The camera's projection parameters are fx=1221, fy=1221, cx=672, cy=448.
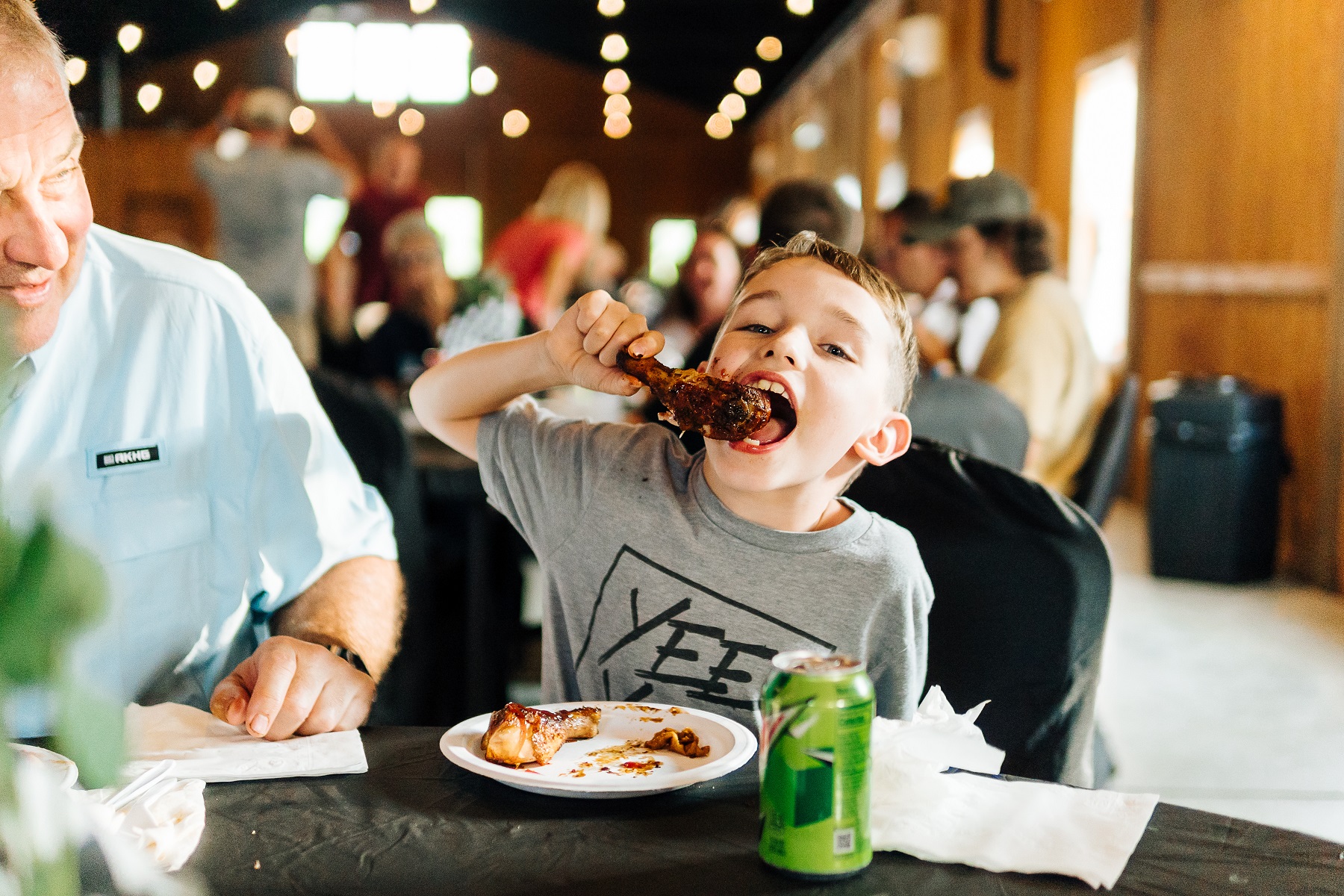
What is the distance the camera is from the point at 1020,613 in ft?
4.35

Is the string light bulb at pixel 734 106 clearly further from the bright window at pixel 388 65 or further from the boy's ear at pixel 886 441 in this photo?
the boy's ear at pixel 886 441

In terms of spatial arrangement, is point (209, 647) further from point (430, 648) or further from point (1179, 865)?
point (430, 648)

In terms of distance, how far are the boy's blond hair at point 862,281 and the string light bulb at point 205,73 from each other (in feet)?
1.87

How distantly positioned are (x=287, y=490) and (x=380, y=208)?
5.47 meters

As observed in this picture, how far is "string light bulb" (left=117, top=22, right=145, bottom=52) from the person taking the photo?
1.07m

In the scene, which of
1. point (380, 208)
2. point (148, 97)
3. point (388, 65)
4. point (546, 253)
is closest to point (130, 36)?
point (148, 97)

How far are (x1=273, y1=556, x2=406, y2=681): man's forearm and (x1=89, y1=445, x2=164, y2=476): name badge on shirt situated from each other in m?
0.23

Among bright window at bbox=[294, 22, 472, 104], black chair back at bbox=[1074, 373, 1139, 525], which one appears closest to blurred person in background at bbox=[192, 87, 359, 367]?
bright window at bbox=[294, 22, 472, 104]

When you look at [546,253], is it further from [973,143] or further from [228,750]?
[973,143]

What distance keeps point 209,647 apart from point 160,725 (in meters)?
0.31

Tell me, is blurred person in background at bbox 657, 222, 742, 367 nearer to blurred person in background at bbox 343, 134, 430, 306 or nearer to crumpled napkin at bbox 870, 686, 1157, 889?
blurred person in background at bbox 343, 134, 430, 306

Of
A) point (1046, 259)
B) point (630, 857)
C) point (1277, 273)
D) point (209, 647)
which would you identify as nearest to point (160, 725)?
point (209, 647)

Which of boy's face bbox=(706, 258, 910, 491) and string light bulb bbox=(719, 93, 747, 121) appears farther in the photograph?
string light bulb bbox=(719, 93, 747, 121)

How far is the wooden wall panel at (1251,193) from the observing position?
4.86 m
